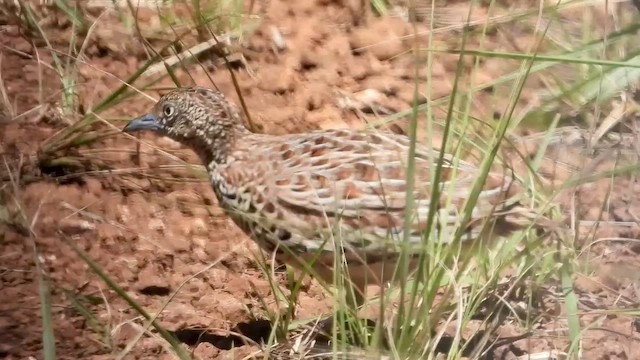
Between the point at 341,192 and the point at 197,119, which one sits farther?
the point at 197,119

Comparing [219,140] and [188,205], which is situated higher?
[219,140]

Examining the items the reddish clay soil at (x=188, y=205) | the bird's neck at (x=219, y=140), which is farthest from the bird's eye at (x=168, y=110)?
the reddish clay soil at (x=188, y=205)

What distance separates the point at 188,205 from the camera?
3553 mm

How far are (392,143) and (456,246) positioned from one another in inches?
23.0

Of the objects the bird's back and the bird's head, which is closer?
the bird's back

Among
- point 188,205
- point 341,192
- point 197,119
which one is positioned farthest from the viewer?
point 188,205

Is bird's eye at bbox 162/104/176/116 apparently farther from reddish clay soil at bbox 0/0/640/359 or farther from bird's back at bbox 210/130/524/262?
reddish clay soil at bbox 0/0/640/359

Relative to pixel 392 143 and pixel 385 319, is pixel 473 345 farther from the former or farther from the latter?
pixel 392 143

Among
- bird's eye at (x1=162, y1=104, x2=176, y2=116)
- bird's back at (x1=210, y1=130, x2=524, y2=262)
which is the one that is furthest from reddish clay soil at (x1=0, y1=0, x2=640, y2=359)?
bird's eye at (x1=162, y1=104, x2=176, y2=116)

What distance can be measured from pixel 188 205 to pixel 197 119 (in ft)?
1.41

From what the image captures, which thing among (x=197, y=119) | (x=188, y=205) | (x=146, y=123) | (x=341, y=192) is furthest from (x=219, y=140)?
(x=341, y=192)

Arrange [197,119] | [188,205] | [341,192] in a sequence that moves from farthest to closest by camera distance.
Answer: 1. [188,205]
2. [197,119]
3. [341,192]

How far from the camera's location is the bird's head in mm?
3227

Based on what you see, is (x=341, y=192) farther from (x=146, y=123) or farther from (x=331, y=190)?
(x=146, y=123)
